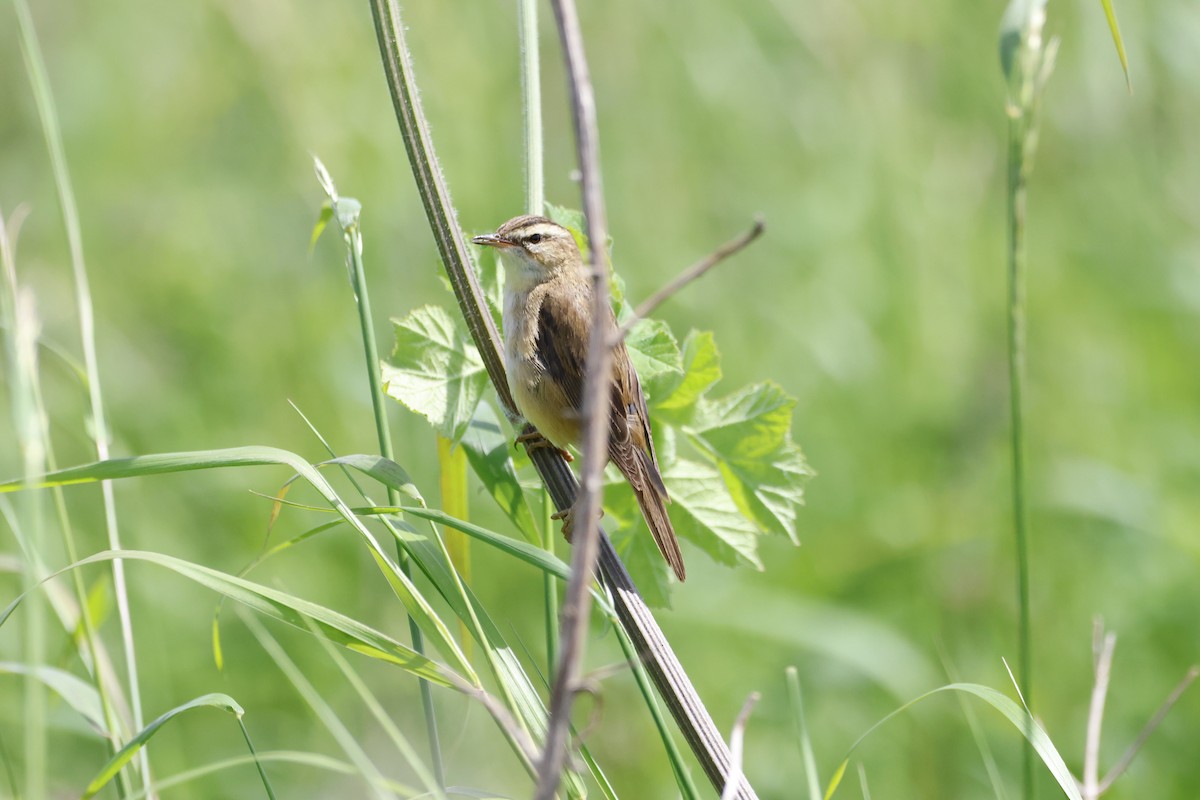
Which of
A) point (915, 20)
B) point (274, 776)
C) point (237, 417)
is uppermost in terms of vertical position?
point (915, 20)

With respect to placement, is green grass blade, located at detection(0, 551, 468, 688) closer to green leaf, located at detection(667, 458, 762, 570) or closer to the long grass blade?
the long grass blade

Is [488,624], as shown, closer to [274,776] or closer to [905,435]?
[274,776]

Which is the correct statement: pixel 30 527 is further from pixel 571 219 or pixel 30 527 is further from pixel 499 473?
pixel 571 219

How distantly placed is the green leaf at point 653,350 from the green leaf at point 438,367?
0.97 feet

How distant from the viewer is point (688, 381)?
2262 millimetres

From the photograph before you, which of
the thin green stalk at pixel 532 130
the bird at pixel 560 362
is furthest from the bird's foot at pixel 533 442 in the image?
the thin green stalk at pixel 532 130

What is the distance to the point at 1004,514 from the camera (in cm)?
457

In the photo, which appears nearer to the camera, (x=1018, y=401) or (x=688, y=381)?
(x=1018, y=401)

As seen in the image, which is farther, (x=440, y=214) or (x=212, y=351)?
(x=212, y=351)

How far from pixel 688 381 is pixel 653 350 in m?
0.16

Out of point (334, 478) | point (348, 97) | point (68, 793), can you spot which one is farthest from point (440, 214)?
point (348, 97)

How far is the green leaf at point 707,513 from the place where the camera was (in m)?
2.25

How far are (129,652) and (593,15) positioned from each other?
17.1 ft

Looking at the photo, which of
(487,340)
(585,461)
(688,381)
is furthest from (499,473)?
(585,461)
